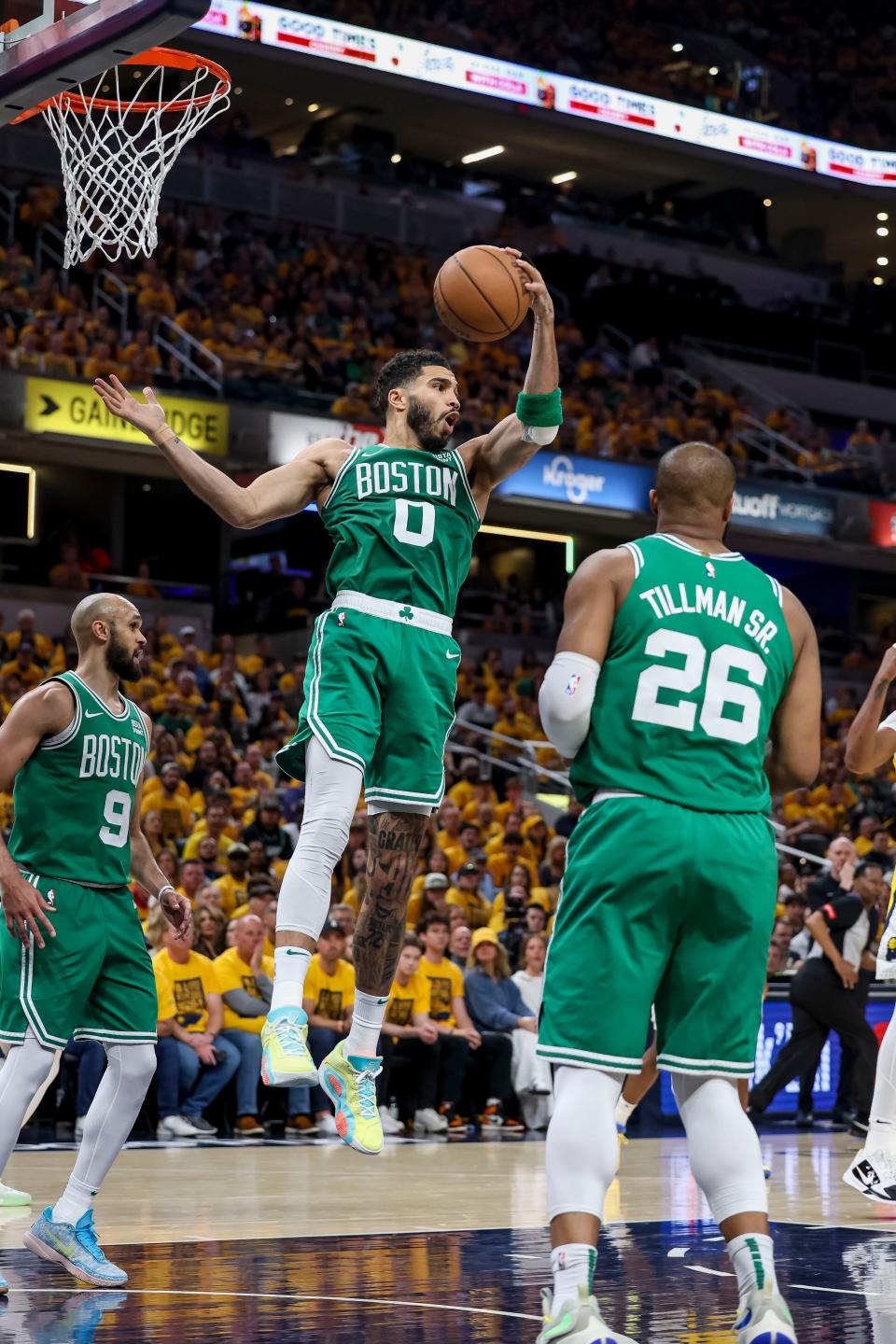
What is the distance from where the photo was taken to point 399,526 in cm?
582

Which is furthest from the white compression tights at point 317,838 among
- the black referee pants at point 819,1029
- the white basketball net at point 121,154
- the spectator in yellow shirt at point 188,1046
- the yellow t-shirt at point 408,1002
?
the black referee pants at point 819,1029

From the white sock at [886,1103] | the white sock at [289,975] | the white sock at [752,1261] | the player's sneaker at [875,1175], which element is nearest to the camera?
the white sock at [752,1261]

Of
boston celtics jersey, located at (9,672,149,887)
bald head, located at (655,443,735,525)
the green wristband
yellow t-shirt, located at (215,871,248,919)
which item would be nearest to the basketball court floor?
boston celtics jersey, located at (9,672,149,887)

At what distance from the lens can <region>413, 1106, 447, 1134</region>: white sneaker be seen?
1260 centimetres

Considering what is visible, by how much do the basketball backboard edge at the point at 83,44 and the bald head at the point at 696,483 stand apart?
334 cm

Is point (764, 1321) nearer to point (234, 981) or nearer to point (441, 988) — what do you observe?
point (234, 981)

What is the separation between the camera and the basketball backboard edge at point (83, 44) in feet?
22.4

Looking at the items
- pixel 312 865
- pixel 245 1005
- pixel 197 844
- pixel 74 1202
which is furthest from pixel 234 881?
pixel 312 865

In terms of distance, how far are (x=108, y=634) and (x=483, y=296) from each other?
1839mm

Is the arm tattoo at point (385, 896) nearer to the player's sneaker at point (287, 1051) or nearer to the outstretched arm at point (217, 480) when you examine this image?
the player's sneaker at point (287, 1051)

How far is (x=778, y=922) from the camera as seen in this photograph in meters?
15.6

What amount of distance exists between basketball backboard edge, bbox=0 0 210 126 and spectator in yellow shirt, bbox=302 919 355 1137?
645cm

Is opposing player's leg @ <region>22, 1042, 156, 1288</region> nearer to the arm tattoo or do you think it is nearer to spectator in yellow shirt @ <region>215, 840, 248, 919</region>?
the arm tattoo

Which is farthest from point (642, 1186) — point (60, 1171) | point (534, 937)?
point (534, 937)
